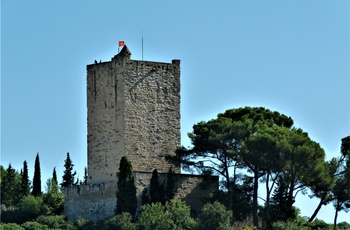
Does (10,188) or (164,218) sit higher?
(10,188)

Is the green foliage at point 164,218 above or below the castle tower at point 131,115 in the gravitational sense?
below

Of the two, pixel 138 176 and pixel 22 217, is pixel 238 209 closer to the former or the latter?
pixel 138 176

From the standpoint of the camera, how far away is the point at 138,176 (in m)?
63.9

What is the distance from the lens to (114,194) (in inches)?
2527

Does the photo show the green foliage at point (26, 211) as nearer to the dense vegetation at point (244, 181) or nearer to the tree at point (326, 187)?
the dense vegetation at point (244, 181)

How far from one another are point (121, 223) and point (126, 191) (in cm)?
193

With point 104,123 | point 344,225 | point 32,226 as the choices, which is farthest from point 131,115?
point 344,225

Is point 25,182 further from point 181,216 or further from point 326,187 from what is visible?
point 326,187

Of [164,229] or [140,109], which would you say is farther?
[140,109]

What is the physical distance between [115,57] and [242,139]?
6951 millimetres

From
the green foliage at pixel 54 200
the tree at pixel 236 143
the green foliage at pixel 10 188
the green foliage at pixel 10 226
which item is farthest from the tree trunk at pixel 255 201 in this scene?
the green foliage at pixel 10 188

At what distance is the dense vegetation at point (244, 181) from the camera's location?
62031 mm

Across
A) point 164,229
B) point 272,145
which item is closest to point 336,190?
point 272,145

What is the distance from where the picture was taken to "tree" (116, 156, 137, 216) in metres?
63.2
